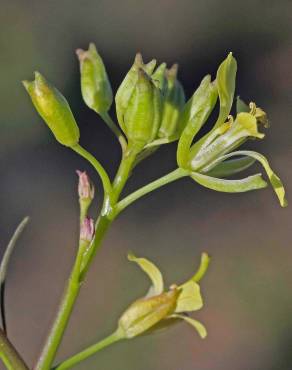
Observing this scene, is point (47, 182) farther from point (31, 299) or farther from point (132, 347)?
point (132, 347)

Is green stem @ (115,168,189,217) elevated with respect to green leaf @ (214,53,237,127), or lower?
lower

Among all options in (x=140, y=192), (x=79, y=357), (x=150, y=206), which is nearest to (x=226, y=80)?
(x=140, y=192)

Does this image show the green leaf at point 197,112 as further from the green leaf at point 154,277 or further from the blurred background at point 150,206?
the blurred background at point 150,206

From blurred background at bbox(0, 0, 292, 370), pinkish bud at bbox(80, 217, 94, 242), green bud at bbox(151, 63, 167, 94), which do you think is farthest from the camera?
blurred background at bbox(0, 0, 292, 370)

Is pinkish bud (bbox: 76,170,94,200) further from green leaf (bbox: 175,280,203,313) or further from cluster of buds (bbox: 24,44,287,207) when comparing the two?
green leaf (bbox: 175,280,203,313)

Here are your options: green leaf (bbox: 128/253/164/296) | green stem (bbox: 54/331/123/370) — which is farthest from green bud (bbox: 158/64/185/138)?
green stem (bbox: 54/331/123/370)

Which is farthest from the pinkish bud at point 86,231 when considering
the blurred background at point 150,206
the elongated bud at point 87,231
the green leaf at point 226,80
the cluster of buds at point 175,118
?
the blurred background at point 150,206
